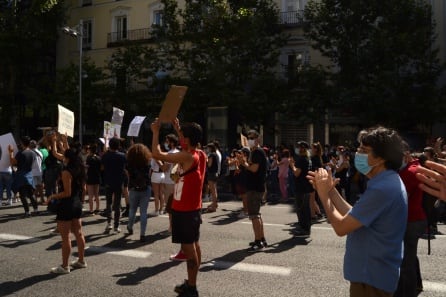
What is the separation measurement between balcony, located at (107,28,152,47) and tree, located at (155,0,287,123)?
6.09 m

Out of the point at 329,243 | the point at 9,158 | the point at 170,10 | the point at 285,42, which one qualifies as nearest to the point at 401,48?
the point at 285,42

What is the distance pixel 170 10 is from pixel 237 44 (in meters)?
4.22

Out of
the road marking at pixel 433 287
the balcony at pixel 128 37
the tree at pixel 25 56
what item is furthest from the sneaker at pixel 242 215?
the tree at pixel 25 56

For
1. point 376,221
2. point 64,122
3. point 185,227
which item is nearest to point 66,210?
point 185,227

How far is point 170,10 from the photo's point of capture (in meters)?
24.8

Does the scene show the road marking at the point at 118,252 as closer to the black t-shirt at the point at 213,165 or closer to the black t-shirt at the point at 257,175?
the black t-shirt at the point at 257,175

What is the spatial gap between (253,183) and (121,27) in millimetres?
27319

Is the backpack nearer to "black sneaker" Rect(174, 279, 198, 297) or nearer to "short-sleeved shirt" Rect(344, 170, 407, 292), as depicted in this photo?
"black sneaker" Rect(174, 279, 198, 297)

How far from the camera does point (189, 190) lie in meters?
5.38

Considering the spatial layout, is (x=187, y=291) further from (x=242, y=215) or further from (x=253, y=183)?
(x=242, y=215)

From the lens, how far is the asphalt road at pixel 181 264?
5.75 m

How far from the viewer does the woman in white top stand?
11.1m

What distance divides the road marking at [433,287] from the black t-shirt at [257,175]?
2918mm

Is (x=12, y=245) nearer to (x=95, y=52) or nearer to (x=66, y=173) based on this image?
(x=66, y=173)
